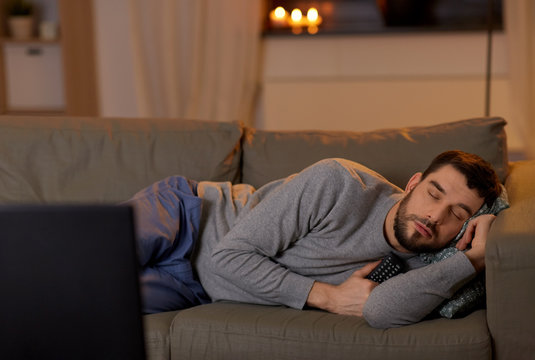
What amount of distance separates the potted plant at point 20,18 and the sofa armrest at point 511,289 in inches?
130

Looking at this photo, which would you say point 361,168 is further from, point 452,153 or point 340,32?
point 340,32

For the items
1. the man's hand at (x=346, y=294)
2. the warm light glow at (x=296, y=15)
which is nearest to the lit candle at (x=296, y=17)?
the warm light glow at (x=296, y=15)

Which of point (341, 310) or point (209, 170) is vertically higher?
point (209, 170)

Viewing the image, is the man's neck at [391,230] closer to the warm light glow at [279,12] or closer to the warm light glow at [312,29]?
the warm light glow at [312,29]

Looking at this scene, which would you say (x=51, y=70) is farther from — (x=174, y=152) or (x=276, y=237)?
(x=276, y=237)

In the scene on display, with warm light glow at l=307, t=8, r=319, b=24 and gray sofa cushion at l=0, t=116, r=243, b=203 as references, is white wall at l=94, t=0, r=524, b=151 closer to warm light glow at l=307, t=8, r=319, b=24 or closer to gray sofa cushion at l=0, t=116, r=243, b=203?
→ warm light glow at l=307, t=8, r=319, b=24

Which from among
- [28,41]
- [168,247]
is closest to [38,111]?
[28,41]

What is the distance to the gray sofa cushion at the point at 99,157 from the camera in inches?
84.4

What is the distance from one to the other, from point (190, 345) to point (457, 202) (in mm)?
697

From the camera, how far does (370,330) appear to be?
1560 mm

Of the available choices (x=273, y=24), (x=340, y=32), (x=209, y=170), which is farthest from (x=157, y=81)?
(x=209, y=170)

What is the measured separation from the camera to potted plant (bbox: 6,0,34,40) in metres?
4.08

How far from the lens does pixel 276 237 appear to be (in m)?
1.74

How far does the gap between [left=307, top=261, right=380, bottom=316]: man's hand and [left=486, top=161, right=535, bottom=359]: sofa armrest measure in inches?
11.4
